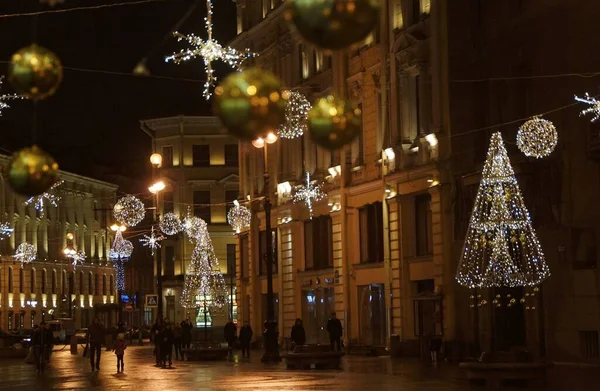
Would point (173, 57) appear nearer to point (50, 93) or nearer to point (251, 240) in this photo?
point (50, 93)

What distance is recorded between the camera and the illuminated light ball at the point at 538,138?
31.5 meters

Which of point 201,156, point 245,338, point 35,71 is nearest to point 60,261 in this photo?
point 201,156

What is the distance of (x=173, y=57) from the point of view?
29.9m

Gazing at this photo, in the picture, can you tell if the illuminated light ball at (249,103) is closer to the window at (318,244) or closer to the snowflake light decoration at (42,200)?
the window at (318,244)

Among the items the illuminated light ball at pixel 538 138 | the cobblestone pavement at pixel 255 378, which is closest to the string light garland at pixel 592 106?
the illuminated light ball at pixel 538 138

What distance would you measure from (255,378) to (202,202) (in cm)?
6032

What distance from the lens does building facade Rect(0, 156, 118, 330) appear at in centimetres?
9550

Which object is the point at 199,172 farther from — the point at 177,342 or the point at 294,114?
the point at 294,114

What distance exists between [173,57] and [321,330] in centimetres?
2431

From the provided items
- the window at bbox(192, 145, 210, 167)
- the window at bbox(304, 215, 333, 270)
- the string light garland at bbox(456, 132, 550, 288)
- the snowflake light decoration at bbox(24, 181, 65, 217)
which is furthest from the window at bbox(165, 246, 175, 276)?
the string light garland at bbox(456, 132, 550, 288)

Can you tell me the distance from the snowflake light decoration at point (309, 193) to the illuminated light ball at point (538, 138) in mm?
19286

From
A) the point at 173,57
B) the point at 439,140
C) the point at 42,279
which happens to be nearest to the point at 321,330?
the point at 439,140

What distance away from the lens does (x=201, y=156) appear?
90875mm

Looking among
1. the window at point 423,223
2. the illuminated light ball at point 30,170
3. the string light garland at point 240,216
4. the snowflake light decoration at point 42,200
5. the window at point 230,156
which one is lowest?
the illuminated light ball at point 30,170
